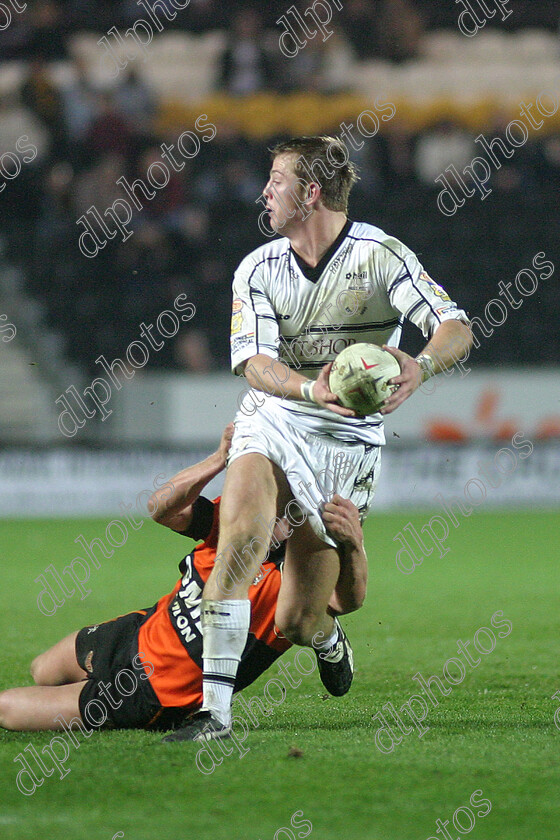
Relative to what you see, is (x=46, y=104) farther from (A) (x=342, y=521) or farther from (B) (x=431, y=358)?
(B) (x=431, y=358)

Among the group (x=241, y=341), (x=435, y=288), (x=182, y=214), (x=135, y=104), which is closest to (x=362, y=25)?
(x=135, y=104)

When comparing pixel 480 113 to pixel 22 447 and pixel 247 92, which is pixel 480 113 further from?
pixel 22 447

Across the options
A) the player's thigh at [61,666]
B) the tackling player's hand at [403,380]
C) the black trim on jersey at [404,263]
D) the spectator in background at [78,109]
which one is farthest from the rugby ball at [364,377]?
the spectator in background at [78,109]

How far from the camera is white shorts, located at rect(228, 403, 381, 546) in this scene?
405 centimetres

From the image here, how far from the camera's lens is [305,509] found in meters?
4.05

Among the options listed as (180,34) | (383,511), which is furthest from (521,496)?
(180,34)

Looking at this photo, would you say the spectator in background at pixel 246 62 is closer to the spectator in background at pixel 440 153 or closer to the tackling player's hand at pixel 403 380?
the spectator in background at pixel 440 153

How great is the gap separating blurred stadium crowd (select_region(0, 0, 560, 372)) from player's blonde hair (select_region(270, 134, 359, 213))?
9.08 m

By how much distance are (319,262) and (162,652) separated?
5.12 feet

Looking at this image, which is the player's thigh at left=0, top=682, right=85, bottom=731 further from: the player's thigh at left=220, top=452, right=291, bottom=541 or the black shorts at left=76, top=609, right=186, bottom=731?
the player's thigh at left=220, top=452, right=291, bottom=541

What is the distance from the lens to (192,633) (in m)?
3.83

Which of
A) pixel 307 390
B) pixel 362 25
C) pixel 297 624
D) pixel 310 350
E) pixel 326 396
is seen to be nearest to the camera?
pixel 326 396

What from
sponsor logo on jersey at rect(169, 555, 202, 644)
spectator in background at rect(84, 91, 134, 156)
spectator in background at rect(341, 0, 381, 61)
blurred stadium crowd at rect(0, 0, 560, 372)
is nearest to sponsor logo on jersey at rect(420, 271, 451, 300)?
sponsor logo on jersey at rect(169, 555, 202, 644)

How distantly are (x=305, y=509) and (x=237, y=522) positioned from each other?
15.5 inches
